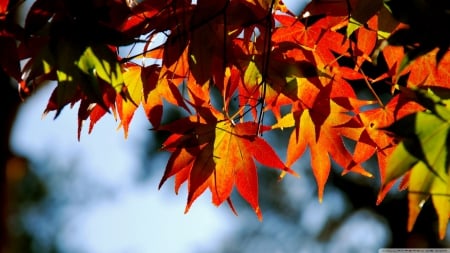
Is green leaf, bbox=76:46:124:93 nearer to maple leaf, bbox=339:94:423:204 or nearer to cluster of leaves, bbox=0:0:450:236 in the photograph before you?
cluster of leaves, bbox=0:0:450:236

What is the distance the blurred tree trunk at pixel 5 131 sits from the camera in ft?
7.29

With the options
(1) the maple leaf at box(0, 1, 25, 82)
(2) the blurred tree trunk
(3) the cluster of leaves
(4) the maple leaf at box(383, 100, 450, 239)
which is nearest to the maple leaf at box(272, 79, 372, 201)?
(3) the cluster of leaves

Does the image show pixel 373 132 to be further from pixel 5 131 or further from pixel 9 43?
pixel 5 131

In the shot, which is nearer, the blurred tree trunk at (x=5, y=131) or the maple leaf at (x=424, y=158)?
the maple leaf at (x=424, y=158)

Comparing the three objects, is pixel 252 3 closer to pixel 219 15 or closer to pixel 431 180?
pixel 219 15

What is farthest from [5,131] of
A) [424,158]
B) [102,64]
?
[424,158]

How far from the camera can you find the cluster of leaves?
0.59m

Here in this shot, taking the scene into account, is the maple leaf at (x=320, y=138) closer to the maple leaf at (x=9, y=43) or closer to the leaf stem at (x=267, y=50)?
the leaf stem at (x=267, y=50)

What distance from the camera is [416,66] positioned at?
73 cm

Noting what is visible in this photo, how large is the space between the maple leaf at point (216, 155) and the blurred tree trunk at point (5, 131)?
5.17 ft

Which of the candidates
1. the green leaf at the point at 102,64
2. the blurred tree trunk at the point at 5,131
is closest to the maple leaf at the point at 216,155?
the green leaf at the point at 102,64

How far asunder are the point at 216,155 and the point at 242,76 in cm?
10

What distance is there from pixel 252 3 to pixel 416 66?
193mm

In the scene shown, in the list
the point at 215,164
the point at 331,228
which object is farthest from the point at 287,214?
the point at 215,164
